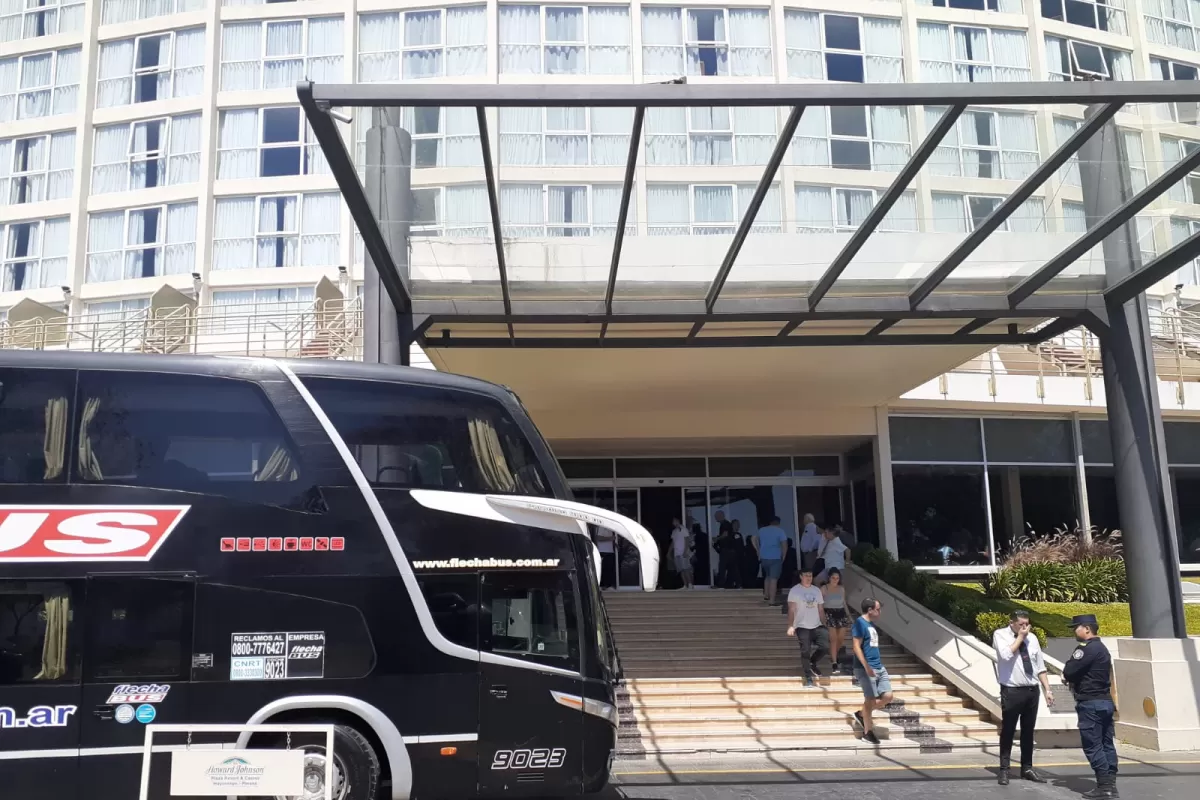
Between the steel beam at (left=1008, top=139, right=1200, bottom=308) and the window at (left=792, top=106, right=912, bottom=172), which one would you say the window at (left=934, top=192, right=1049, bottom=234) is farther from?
the window at (left=792, top=106, right=912, bottom=172)

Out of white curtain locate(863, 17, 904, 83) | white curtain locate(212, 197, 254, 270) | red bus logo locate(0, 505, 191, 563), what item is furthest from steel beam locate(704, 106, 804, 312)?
white curtain locate(212, 197, 254, 270)

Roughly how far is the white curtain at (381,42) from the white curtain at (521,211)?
23992mm

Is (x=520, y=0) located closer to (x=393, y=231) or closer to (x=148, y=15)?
(x=148, y=15)

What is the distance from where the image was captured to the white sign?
7.38 metres

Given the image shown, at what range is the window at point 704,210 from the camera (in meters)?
10.6

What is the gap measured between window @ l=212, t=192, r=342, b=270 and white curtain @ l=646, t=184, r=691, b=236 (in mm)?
23168

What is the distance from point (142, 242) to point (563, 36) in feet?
49.3

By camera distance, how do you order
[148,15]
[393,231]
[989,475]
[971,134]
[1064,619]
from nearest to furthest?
[971,134] < [393,231] < [1064,619] < [989,475] < [148,15]

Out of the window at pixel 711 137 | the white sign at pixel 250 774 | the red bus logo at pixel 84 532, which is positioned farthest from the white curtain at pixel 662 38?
the white sign at pixel 250 774

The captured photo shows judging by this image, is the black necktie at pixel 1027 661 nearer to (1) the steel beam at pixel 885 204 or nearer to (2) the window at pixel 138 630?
(1) the steel beam at pixel 885 204

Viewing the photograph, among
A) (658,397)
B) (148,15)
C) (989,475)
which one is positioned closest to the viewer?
(658,397)

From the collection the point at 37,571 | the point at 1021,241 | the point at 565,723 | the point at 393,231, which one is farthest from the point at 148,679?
the point at 1021,241

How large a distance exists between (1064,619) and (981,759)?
473cm

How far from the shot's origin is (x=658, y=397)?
18.5m
